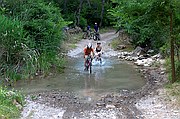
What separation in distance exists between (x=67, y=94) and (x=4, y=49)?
376cm

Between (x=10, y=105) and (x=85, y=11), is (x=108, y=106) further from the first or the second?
(x=85, y=11)

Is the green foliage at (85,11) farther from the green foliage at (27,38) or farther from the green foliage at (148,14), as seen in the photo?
the green foliage at (148,14)

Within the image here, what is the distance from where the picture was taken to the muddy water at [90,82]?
1220cm

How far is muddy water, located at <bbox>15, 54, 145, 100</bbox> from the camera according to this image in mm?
12195

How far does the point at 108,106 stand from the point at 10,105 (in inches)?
107

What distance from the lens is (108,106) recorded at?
9656mm

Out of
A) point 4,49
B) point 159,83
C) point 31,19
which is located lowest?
point 159,83

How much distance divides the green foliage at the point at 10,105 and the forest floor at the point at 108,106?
0.70 ft

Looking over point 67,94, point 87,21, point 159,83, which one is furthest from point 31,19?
point 87,21

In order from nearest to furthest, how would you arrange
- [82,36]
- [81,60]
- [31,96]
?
[31,96] → [81,60] → [82,36]

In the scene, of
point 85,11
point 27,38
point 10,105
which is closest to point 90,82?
point 27,38

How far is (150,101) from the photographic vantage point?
10188mm

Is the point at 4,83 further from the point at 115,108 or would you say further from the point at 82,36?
the point at 82,36

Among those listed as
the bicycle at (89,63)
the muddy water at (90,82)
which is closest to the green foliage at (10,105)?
the muddy water at (90,82)
